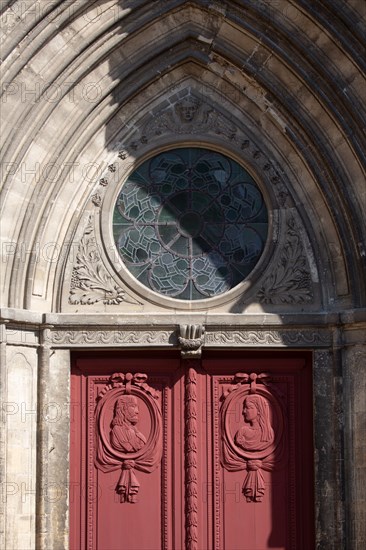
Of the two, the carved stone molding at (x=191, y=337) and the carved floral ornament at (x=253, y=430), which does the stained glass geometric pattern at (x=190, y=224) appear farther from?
the carved floral ornament at (x=253, y=430)

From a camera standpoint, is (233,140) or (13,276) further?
(233,140)

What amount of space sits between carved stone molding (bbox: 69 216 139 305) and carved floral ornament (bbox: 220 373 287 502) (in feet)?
3.84

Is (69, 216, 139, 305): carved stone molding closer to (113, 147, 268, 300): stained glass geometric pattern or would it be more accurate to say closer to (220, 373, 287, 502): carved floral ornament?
(113, 147, 268, 300): stained glass geometric pattern

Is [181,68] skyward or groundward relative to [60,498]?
skyward

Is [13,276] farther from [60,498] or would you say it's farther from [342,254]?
[342,254]

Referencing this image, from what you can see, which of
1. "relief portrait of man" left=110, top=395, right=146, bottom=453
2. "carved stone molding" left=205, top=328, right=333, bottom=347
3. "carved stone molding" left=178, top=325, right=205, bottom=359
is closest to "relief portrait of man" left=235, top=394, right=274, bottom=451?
"carved stone molding" left=205, top=328, right=333, bottom=347

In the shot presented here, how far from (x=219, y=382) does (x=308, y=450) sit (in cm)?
91

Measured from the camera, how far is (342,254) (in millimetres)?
10039

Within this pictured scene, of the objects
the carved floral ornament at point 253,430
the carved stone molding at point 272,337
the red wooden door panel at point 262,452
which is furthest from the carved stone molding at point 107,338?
the carved floral ornament at point 253,430

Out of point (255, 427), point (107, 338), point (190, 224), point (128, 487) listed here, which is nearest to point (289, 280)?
point (190, 224)

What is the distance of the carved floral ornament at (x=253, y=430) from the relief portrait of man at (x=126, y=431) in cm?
70

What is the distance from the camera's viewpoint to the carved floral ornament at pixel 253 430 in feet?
33.1

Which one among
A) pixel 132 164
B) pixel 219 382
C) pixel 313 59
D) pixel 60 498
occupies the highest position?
pixel 313 59

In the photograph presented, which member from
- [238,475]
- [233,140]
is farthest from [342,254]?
[238,475]
